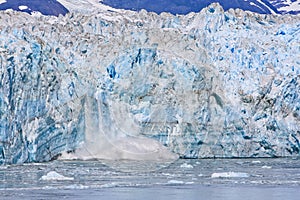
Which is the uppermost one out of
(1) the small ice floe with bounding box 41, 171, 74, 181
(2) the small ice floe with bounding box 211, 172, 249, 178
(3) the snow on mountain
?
(3) the snow on mountain

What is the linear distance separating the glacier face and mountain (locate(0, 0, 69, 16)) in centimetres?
2716

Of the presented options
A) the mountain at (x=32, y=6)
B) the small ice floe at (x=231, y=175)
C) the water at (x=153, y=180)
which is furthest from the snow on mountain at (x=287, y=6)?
the small ice floe at (x=231, y=175)

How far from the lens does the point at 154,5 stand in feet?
217

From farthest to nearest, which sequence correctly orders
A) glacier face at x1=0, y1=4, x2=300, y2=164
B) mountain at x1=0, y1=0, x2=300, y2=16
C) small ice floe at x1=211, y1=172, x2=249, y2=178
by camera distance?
mountain at x1=0, y1=0, x2=300, y2=16 < glacier face at x1=0, y1=4, x2=300, y2=164 < small ice floe at x1=211, y1=172, x2=249, y2=178

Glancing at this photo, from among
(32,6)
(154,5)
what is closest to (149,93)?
(32,6)

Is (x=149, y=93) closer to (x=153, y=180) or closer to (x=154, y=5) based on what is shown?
(x=153, y=180)

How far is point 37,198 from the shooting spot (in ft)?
48.0

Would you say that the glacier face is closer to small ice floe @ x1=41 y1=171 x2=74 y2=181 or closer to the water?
the water

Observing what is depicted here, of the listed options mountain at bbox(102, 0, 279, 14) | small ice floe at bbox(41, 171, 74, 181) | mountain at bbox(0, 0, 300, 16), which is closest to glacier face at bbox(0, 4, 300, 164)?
small ice floe at bbox(41, 171, 74, 181)

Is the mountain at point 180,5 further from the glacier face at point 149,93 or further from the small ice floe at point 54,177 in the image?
the small ice floe at point 54,177

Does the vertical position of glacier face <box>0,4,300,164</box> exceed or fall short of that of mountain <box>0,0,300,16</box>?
it falls short

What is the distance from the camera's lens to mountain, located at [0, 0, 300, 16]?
57.3 m

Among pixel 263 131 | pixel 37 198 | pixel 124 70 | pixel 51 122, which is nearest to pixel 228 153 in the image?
pixel 263 131

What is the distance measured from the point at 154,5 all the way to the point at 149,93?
1588 inches
